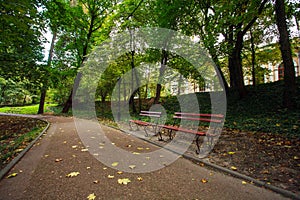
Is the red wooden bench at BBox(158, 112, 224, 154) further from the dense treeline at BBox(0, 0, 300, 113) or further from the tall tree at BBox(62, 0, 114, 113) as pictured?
the tall tree at BBox(62, 0, 114, 113)

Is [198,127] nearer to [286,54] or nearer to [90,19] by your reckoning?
[286,54]

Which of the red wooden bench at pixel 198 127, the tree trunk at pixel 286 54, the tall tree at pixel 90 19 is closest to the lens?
the red wooden bench at pixel 198 127

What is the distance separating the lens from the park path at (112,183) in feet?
8.77

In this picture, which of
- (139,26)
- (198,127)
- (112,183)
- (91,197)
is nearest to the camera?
(91,197)

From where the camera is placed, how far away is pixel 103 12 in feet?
55.8

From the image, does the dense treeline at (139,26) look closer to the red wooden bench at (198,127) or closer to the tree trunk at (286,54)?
the tree trunk at (286,54)

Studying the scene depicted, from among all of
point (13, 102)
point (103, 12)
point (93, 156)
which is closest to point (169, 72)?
point (103, 12)

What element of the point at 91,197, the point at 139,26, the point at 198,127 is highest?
the point at 139,26

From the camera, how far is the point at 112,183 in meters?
3.04

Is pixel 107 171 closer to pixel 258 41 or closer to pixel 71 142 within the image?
pixel 71 142

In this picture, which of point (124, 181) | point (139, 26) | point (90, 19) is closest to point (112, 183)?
point (124, 181)

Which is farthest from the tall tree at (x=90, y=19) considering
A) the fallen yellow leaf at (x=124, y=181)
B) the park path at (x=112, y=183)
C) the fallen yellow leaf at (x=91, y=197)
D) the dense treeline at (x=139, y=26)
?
the fallen yellow leaf at (x=91, y=197)

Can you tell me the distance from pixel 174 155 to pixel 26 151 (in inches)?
163

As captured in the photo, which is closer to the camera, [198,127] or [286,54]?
[286,54]
